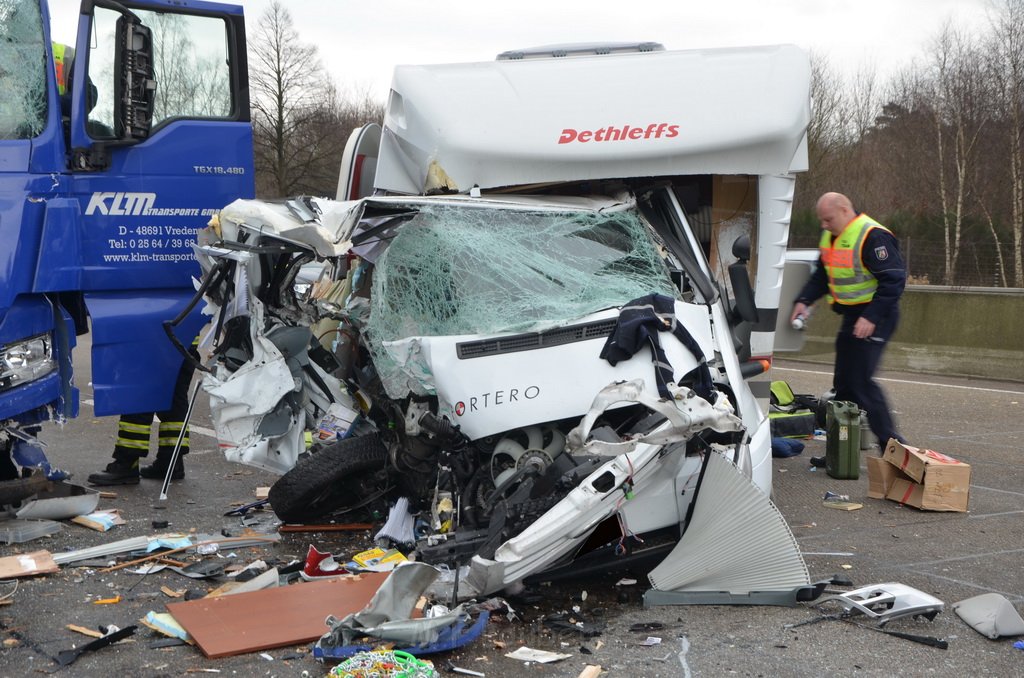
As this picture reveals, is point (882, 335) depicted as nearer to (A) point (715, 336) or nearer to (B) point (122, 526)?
(A) point (715, 336)

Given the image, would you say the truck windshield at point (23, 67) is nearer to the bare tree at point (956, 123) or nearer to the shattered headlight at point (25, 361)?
the shattered headlight at point (25, 361)

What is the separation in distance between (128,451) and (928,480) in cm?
503

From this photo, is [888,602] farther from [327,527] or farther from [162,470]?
[162,470]

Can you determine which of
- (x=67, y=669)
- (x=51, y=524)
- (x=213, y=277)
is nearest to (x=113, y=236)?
(x=213, y=277)

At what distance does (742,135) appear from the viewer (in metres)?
6.03

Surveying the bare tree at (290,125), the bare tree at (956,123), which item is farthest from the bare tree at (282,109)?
the bare tree at (956,123)

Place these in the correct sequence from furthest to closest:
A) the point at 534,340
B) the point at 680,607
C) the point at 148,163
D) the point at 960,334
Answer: the point at 960,334 < the point at 148,163 < the point at 534,340 < the point at 680,607

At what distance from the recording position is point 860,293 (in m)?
7.48

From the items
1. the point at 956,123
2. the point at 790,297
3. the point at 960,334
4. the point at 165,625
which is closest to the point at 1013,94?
the point at 956,123

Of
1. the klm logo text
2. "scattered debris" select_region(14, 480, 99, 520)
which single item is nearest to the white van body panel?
the klm logo text

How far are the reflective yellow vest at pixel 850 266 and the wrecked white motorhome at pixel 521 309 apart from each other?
2.66 ft

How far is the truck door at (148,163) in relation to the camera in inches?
249

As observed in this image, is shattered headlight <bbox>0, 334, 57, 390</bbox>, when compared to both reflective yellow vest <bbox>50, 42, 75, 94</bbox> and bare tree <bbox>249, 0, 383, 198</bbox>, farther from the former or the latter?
bare tree <bbox>249, 0, 383, 198</bbox>

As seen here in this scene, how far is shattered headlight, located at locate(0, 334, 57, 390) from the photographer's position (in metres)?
5.67
